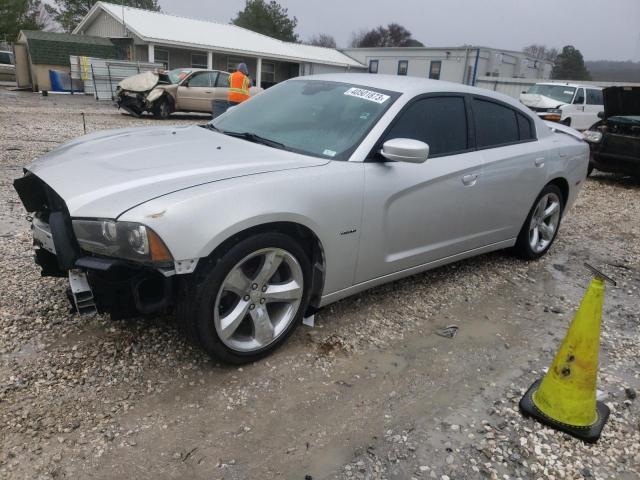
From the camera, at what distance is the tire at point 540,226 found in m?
4.63

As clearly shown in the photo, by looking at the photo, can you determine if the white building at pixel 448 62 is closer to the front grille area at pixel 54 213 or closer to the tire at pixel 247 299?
the tire at pixel 247 299

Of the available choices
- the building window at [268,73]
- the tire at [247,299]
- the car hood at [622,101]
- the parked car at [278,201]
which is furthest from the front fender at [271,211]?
the building window at [268,73]

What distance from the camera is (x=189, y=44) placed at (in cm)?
2531

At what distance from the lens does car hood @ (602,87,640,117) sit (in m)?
9.16

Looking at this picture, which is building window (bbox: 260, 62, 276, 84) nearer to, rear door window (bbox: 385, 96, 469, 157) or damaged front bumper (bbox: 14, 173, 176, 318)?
rear door window (bbox: 385, 96, 469, 157)

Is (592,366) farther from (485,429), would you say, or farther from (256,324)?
(256,324)

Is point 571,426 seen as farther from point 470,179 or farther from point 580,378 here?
point 470,179

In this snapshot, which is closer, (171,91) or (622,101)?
(622,101)

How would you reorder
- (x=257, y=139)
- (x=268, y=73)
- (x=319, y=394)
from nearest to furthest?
(x=319, y=394), (x=257, y=139), (x=268, y=73)

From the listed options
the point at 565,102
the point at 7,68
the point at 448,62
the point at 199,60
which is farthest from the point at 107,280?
the point at 448,62

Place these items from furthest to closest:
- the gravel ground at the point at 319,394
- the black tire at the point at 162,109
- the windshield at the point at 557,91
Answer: the windshield at the point at 557,91 < the black tire at the point at 162,109 < the gravel ground at the point at 319,394

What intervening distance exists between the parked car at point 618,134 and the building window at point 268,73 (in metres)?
25.8

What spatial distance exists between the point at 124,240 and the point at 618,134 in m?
9.30

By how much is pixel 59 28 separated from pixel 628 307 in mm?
47006
